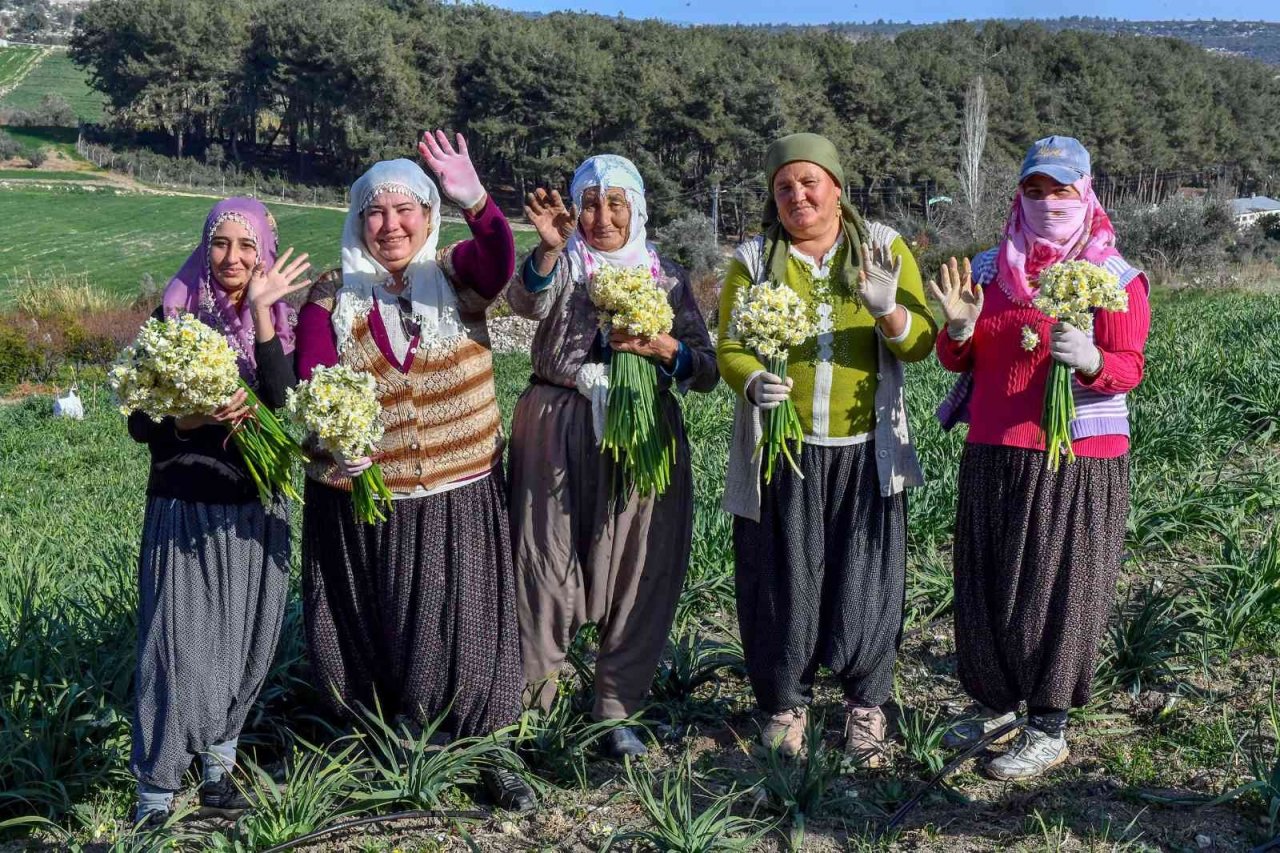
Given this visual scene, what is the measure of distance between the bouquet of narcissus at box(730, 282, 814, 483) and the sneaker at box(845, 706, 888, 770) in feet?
2.76

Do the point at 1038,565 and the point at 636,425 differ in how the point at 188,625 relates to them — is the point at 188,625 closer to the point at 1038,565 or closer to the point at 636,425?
the point at 636,425

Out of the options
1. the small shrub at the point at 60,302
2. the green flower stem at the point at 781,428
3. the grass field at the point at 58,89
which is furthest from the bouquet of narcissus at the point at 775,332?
the grass field at the point at 58,89

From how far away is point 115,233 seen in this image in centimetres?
4291

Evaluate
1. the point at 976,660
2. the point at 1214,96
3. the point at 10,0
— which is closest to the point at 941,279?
the point at 976,660

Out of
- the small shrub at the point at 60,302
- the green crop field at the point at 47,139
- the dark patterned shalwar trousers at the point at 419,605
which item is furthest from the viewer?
the green crop field at the point at 47,139

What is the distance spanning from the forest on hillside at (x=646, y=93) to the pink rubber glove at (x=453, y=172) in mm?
42159

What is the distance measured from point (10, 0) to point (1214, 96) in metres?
175

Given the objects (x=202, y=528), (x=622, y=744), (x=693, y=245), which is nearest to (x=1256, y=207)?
(x=693, y=245)

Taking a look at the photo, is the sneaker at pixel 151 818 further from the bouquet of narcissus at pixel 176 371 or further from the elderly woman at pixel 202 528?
the bouquet of narcissus at pixel 176 371

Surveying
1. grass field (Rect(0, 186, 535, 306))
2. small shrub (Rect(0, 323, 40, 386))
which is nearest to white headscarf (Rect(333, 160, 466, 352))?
small shrub (Rect(0, 323, 40, 386))

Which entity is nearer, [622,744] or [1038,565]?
[1038,565]

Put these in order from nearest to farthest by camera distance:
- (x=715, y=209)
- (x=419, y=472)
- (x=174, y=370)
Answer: (x=174, y=370)
(x=419, y=472)
(x=715, y=209)

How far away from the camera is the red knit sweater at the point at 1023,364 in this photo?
3207mm

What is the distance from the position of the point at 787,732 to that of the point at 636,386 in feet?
3.89
